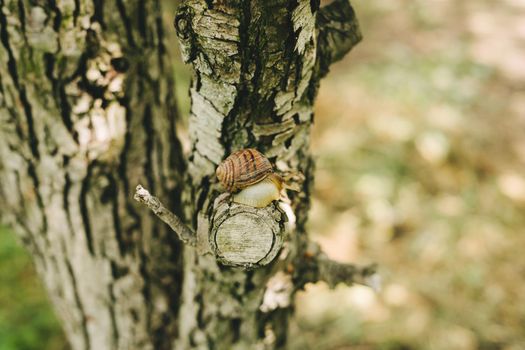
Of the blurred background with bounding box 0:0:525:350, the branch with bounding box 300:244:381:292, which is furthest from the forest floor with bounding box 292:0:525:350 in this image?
the branch with bounding box 300:244:381:292

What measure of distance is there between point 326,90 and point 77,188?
428 cm

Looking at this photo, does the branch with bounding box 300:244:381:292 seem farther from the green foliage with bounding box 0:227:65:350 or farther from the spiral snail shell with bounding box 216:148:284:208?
the green foliage with bounding box 0:227:65:350

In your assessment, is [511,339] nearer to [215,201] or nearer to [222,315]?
[222,315]

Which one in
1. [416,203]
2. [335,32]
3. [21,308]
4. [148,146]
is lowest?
[21,308]

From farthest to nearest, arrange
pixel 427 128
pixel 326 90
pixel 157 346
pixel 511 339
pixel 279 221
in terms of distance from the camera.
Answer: pixel 326 90 < pixel 427 128 < pixel 511 339 < pixel 157 346 < pixel 279 221

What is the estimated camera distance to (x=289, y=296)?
1467 mm

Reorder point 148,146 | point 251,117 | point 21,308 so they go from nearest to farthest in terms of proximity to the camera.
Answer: point 251,117
point 148,146
point 21,308

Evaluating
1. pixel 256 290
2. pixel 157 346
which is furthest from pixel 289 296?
pixel 157 346

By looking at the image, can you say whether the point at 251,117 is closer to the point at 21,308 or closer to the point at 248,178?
the point at 248,178

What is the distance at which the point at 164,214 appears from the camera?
1072 mm

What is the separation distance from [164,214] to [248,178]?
0.79 ft

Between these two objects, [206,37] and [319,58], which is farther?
[319,58]

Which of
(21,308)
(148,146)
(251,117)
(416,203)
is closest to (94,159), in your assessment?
(148,146)

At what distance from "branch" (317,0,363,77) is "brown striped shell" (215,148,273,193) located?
36 centimetres
